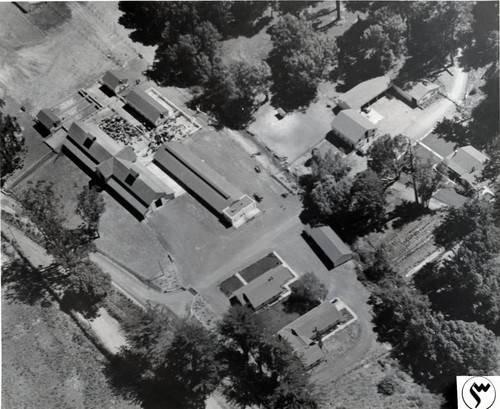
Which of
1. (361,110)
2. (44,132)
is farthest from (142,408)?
(361,110)

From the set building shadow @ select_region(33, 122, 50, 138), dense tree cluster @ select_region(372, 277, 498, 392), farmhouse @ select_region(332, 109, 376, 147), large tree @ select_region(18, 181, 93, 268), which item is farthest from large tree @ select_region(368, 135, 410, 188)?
building shadow @ select_region(33, 122, 50, 138)

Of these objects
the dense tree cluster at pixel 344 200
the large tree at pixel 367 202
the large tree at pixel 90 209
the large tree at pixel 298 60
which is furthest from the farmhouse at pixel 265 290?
the large tree at pixel 298 60

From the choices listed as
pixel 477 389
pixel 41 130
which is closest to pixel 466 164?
pixel 477 389

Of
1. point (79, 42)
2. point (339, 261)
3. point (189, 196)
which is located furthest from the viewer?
point (79, 42)

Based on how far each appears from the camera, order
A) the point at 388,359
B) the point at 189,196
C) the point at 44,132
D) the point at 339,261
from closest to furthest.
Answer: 1. the point at 388,359
2. the point at 339,261
3. the point at 189,196
4. the point at 44,132

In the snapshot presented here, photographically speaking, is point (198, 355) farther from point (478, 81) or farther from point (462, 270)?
point (478, 81)

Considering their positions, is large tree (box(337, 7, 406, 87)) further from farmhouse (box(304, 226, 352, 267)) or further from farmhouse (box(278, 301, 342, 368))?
farmhouse (box(278, 301, 342, 368))

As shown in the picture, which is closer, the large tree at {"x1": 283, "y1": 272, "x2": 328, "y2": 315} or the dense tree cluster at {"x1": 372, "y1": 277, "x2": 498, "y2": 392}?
the dense tree cluster at {"x1": 372, "y1": 277, "x2": 498, "y2": 392}
